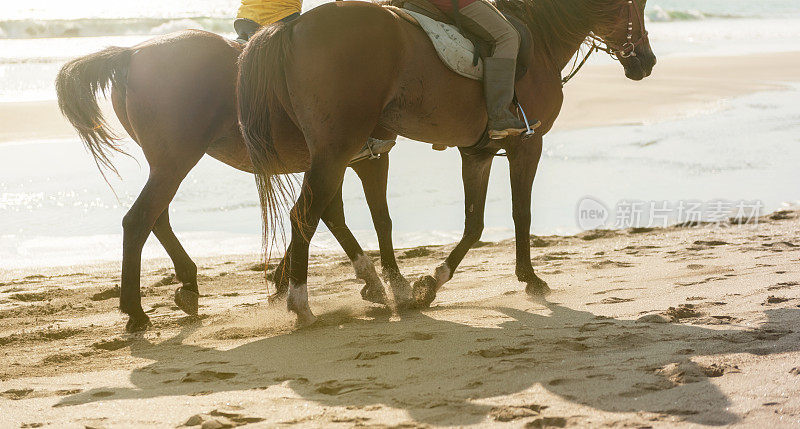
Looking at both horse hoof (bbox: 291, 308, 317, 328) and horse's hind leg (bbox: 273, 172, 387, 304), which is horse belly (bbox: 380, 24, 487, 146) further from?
horse hoof (bbox: 291, 308, 317, 328)

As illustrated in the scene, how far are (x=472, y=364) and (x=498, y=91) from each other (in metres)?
1.83

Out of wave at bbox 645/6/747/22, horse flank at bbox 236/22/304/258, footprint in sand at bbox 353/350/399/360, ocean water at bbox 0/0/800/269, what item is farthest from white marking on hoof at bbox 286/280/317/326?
wave at bbox 645/6/747/22

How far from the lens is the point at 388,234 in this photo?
6.08m

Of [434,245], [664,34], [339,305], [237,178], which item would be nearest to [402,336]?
[339,305]

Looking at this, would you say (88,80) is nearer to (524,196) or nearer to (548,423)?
(524,196)

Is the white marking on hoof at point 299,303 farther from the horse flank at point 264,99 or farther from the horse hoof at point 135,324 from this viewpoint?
the horse hoof at point 135,324

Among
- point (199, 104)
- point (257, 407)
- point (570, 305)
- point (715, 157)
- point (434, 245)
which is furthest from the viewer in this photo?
point (715, 157)

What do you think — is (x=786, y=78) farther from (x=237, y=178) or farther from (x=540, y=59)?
(x=540, y=59)

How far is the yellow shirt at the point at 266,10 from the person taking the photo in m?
5.73

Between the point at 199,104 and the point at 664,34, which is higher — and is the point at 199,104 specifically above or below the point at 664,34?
below

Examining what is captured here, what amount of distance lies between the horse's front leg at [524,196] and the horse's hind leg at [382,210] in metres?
0.83

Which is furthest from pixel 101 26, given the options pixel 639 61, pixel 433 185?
pixel 639 61

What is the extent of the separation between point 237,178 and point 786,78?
13.5 meters

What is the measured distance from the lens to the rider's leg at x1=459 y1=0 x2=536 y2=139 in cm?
526
